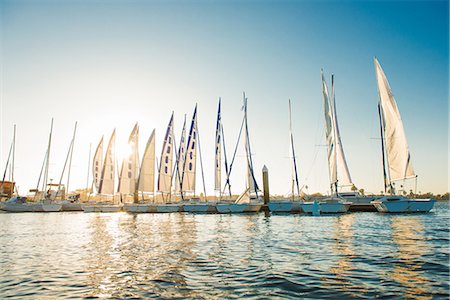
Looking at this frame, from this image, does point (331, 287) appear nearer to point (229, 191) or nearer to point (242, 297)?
point (242, 297)

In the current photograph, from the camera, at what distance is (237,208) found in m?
50.7

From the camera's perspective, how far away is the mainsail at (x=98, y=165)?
234 ft

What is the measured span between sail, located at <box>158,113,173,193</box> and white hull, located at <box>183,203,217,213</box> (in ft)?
28.0

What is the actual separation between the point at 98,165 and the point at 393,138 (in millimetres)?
63756

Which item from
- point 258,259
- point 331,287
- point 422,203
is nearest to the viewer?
point 331,287

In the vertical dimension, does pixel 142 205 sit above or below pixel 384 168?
below

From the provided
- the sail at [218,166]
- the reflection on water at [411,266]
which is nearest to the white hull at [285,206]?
the sail at [218,166]

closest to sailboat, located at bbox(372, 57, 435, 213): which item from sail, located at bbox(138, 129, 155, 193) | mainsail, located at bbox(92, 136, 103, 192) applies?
sail, located at bbox(138, 129, 155, 193)

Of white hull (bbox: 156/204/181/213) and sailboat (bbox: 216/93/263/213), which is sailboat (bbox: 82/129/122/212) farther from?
sailboat (bbox: 216/93/263/213)

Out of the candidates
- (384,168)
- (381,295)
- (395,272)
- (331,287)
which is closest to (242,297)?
(331,287)

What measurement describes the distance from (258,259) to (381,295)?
608 cm

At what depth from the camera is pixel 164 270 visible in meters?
12.0

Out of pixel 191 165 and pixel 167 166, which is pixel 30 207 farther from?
pixel 191 165

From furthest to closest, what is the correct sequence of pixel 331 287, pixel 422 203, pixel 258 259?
pixel 422 203 < pixel 258 259 < pixel 331 287
